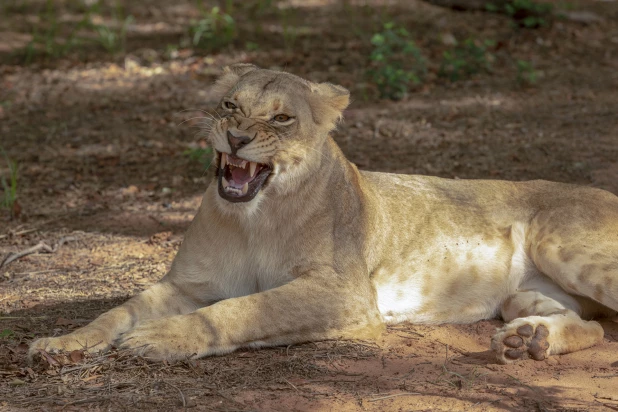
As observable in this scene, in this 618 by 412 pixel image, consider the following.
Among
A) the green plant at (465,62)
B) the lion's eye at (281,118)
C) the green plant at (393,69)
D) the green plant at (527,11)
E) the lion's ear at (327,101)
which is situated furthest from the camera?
the green plant at (527,11)

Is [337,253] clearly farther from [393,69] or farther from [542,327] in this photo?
[393,69]

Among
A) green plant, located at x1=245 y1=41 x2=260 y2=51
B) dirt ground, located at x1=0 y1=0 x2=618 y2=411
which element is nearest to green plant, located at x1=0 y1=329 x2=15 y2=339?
dirt ground, located at x1=0 y1=0 x2=618 y2=411

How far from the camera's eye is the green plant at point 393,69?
8875 mm

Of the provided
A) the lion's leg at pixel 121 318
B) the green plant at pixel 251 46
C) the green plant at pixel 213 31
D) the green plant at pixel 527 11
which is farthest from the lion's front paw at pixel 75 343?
the green plant at pixel 527 11

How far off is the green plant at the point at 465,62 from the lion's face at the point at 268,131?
5580 mm

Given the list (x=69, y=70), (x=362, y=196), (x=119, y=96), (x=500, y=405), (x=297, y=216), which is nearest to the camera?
(x=500, y=405)

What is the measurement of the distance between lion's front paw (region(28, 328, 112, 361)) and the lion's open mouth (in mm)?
866

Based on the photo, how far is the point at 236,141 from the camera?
3.98 m

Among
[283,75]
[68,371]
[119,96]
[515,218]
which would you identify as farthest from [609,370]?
[119,96]

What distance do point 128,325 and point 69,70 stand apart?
747cm

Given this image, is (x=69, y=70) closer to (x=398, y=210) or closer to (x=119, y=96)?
(x=119, y=96)

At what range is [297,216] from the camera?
4391 millimetres

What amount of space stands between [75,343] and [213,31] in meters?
8.14

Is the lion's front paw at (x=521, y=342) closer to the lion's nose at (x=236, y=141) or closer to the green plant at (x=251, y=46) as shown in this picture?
the lion's nose at (x=236, y=141)
